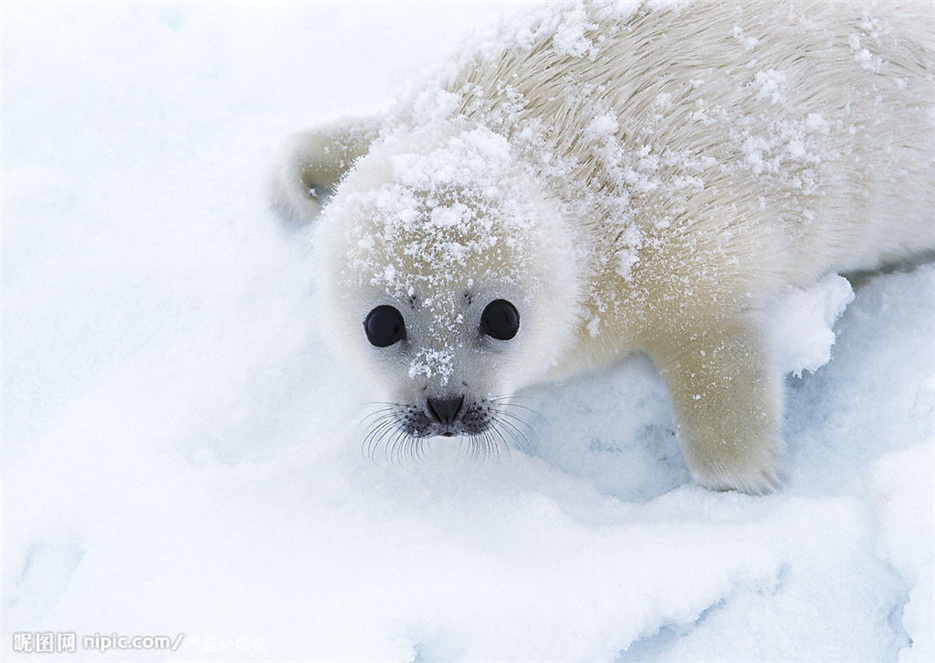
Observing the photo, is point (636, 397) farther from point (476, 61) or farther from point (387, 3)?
point (387, 3)

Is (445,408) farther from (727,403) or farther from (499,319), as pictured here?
(727,403)

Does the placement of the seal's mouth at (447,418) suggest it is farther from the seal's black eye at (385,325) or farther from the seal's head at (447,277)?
the seal's black eye at (385,325)

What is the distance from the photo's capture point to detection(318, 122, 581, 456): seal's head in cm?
210

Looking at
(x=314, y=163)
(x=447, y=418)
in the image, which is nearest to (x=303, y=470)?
(x=447, y=418)

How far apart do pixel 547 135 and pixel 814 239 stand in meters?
0.94

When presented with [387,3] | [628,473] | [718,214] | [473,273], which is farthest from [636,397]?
[387,3]

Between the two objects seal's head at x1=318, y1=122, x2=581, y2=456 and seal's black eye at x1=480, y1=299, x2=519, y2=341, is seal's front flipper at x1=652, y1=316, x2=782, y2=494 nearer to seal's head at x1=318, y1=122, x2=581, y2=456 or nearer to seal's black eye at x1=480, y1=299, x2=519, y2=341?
seal's head at x1=318, y1=122, x2=581, y2=456

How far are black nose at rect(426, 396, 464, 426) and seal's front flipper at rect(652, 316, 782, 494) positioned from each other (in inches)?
28.9

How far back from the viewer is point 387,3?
4.11 meters

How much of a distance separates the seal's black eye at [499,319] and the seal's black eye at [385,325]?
215 millimetres

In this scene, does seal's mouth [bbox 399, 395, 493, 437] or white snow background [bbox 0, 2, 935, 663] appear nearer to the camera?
white snow background [bbox 0, 2, 935, 663]

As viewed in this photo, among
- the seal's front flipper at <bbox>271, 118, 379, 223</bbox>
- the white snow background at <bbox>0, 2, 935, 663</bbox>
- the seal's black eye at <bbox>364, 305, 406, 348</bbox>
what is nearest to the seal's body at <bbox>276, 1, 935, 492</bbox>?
the seal's black eye at <bbox>364, 305, 406, 348</bbox>

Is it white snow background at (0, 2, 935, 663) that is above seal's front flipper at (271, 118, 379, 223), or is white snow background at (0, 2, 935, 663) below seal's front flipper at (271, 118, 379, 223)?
below

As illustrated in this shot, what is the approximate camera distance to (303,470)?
2.42 m
